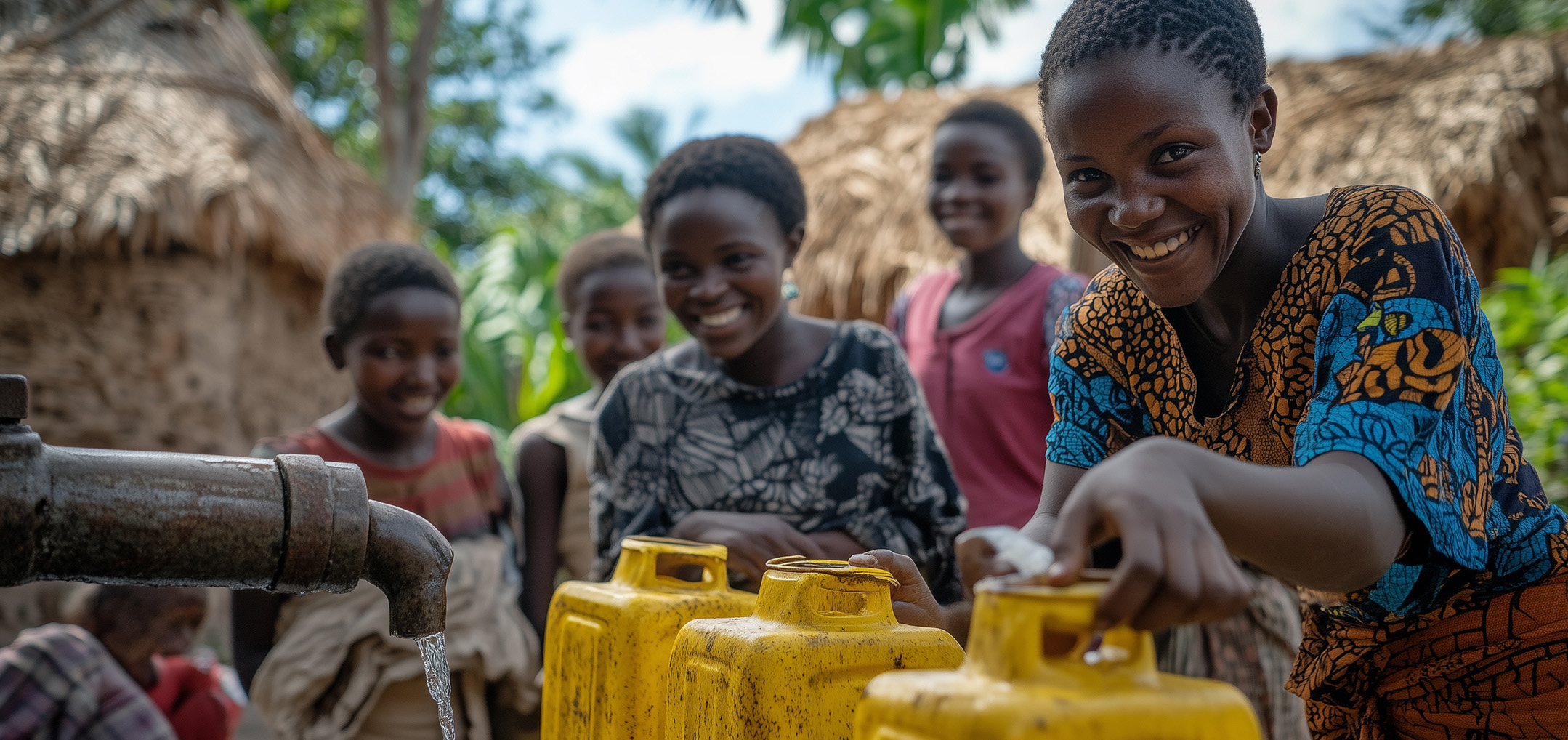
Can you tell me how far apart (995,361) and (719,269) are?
32.3 inches

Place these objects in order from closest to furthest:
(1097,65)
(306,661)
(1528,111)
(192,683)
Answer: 1. (1097,65)
2. (306,661)
3. (192,683)
4. (1528,111)

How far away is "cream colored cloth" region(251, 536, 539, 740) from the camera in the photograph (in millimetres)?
2352

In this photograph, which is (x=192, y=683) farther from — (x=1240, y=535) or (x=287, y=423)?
(x=1240, y=535)

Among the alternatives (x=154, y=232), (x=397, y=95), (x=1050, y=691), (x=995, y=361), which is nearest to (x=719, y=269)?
(x=995, y=361)

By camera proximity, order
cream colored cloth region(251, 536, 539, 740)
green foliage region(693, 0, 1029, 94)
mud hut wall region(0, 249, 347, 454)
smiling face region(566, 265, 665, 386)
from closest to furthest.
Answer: cream colored cloth region(251, 536, 539, 740) → smiling face region(566, 265, 665, 386) → mud hut wall region(0, 249, 347, 454) → green foliage region(693, 0, 1029, 94)

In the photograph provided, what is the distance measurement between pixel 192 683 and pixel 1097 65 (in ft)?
10.4

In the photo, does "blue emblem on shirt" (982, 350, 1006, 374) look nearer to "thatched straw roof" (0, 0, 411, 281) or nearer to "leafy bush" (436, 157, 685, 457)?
"leafy bush" (436, 157, 685, 457)

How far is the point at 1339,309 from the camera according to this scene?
1.07 m

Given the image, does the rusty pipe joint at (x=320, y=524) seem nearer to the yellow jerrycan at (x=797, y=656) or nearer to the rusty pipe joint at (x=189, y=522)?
the rusty pipe joint at (x=189, y=522)

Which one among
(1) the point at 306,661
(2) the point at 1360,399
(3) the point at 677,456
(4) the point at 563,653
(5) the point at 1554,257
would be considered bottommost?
(1) the point at 306,661

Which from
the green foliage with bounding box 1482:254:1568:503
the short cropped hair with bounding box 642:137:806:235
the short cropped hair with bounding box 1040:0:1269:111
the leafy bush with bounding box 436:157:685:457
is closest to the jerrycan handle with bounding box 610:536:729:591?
the short cropped hair with bounding box 1040:0:1269:111

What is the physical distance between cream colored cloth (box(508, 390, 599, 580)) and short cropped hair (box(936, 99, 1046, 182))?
1327 mm

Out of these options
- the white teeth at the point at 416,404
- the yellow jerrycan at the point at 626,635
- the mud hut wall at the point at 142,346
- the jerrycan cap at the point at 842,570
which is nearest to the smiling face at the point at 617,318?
the white teeth at the point at 416,404

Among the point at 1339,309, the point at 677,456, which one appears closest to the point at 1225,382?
the point at 1339,309
